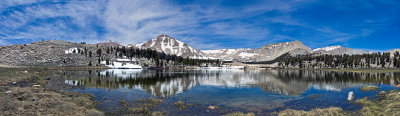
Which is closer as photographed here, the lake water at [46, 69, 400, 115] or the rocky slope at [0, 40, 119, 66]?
the lake water at [46, 69, 400, 115]

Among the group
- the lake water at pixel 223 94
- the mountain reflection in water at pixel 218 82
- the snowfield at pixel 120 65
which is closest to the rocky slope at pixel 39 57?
the snowfield at pixel 120 65

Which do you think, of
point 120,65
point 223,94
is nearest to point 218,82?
point 223,94

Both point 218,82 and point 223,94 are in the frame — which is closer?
point 223,94

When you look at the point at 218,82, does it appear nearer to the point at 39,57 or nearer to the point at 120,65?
the point at 120,65

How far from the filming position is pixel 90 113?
2152cm

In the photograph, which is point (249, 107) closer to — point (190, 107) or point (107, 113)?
point (190, 107)

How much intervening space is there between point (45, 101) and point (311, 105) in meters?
35.3

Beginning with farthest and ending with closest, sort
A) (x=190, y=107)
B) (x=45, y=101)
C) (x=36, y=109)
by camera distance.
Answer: (x=190, y=107) < (x=45, y=101) < (x=36, y=109)

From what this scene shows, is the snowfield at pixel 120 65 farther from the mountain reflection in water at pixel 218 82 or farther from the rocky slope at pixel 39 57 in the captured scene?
the mountain reflection in water at pixel 218 82

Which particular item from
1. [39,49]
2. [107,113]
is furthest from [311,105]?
[39,49]

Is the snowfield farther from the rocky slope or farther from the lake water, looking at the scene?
the lake water

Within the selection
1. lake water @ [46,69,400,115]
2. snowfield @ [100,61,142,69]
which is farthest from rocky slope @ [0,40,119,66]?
lake water @ [46,69,400,115]

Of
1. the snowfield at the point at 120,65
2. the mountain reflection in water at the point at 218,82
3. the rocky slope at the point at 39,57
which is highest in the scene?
the rocky slope at the point at 39,57

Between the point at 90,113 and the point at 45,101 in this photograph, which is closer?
the point at 90,113
